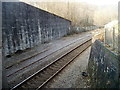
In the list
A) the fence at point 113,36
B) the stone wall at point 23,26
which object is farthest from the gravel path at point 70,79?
the stone wall at point 23,26

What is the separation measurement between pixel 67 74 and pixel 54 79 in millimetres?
1359

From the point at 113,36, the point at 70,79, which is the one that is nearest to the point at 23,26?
the point at 70,79

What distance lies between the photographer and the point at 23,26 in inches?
814

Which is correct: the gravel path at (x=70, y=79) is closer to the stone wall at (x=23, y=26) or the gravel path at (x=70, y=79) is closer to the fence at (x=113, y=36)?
the fence at (x=113, y=36)

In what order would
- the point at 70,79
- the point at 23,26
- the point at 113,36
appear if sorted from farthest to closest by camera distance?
the point at 23,26 → the point at 70,79 → the point at 113,36

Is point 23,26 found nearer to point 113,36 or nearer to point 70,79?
point 70,79

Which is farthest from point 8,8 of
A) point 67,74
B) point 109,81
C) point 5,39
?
point 109,81

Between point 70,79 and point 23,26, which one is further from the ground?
point 23,26

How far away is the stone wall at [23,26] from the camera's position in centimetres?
1753

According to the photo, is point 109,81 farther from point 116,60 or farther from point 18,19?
point 18,19

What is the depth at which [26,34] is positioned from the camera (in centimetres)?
2139

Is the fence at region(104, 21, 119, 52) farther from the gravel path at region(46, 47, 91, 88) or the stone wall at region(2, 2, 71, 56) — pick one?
the stone wall at region(2, 2, 71, 56)

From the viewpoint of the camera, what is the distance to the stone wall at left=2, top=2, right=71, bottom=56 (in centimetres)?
1753

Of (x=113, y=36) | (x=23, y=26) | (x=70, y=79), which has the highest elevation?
(x=23, y=26)
